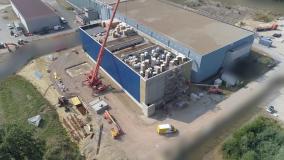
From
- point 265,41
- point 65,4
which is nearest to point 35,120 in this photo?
point 265,41

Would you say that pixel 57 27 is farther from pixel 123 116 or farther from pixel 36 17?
pixel 123 116

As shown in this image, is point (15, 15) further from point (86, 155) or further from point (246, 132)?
point (246, 132)

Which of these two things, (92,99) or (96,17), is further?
(96,17)

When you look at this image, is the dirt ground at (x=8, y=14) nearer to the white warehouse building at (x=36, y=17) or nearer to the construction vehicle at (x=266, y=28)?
the white warehouse building at (x=36, y=17)

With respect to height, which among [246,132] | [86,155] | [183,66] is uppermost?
[183,66]

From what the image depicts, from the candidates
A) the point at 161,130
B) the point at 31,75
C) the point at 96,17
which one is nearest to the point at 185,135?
the point at 161,130

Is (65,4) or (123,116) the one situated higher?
(65,4)

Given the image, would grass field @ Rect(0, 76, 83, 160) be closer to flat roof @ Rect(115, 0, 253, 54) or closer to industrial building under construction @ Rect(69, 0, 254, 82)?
industrial building under construction @ Rect(69, 0, 254, 82)
